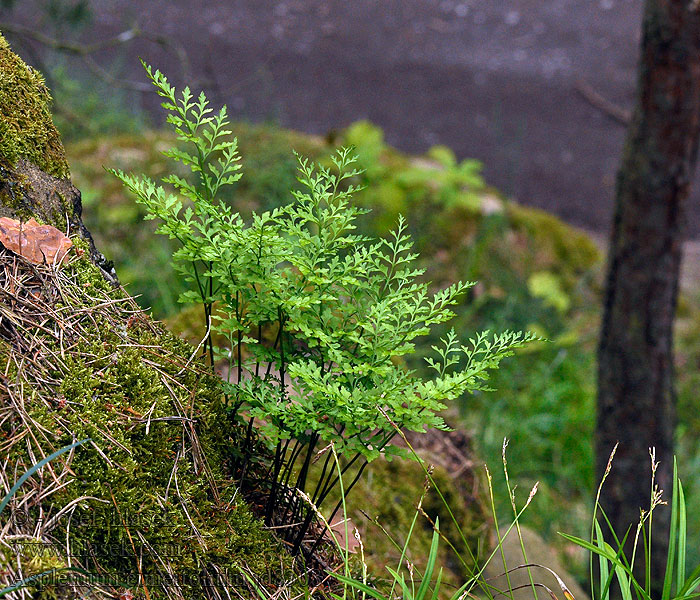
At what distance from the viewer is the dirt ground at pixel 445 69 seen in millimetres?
8055

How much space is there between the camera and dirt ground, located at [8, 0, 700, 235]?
26.4 ft

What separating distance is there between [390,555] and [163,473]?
1066mm

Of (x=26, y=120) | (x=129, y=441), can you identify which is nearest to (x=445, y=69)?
(x=26, y=120)

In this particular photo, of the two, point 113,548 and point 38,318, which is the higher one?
point 38,318

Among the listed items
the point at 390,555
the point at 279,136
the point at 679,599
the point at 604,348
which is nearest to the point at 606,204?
the point at 279,136

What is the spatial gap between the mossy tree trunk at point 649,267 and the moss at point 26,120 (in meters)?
2.32

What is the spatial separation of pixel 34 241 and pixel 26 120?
301 millimetres

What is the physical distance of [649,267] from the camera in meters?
2.98

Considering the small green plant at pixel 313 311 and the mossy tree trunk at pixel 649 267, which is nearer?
the small green plant at pixel 313 311

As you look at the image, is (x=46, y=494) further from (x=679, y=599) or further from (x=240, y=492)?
(x=679, y=599)

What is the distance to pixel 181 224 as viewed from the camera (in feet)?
4.40

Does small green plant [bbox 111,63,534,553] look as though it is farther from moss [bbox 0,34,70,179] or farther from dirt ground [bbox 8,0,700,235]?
dirt ground [bbox 8,0,700,235]

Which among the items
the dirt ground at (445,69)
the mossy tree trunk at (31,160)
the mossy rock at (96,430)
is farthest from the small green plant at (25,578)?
the dirt ground at (445,69)

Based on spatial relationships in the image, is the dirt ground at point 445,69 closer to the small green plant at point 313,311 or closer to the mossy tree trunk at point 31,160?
the mossy tree trunk at point 31,160
